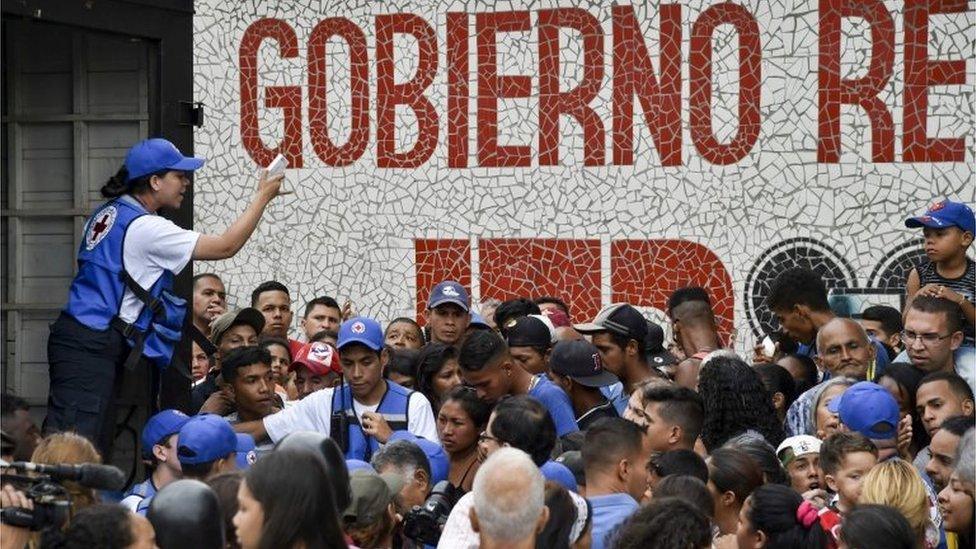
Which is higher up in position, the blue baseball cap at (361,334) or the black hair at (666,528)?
the blue baseball cap at (361,334)

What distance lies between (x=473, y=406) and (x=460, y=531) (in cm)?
220

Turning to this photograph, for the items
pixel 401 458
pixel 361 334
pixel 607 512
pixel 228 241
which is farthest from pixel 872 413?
pixel 228 241

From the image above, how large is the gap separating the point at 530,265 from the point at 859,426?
4.93 meters

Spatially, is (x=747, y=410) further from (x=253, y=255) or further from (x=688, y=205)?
(x=253, y=255)

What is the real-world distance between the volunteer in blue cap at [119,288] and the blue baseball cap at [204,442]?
37.1 inches

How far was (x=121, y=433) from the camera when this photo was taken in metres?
9.32

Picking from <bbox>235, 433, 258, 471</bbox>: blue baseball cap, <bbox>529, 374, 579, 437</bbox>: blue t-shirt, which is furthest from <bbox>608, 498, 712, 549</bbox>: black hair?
<bbox>529, 374, 579, 437</bbox>: blue t-shirt

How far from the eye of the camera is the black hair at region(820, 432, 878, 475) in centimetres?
729

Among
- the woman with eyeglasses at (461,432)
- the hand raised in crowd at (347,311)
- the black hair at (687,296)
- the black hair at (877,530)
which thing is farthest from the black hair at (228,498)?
the hand raised in crowd at (347,311)

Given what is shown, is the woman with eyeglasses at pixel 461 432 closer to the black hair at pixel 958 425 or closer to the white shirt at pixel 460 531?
the black hair at pixel 958 425

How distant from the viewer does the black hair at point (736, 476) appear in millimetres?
7254

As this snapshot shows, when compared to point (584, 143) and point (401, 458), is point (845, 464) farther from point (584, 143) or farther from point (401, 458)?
point (584, 143)

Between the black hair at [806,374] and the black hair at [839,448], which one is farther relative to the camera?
the black hair at [806,374]

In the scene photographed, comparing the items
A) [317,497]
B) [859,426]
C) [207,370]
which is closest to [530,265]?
[207,370]
